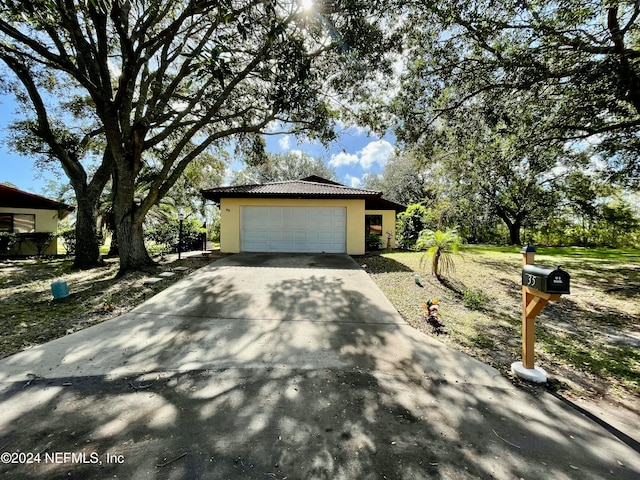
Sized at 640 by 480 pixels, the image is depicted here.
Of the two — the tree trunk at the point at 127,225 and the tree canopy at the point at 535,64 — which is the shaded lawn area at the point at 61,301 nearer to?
the tree trunk at the point at 127,225

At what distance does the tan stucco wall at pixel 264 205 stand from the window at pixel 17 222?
10855 mm

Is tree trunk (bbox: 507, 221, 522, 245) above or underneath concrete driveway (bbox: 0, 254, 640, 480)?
above

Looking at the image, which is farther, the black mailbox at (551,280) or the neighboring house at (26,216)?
the neighboring house at (26,216)

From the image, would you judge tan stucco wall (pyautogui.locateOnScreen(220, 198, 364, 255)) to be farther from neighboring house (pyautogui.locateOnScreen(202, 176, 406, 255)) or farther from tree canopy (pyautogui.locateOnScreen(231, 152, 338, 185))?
tree canopy (pyautogui.locateOnScreen(231, 152, 338, 185))

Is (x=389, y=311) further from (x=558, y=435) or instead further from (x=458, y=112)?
(x=458, y=112)

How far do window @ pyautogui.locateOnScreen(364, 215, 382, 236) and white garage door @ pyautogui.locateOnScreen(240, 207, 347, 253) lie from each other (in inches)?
206

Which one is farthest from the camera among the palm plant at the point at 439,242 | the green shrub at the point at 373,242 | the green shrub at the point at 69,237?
the green shrub at the point at 373,242

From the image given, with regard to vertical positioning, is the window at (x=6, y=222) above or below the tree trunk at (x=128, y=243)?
above

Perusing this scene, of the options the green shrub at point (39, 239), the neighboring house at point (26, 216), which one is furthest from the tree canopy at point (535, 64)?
the neighboring house at point (26, 216)

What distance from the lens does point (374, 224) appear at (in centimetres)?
1702

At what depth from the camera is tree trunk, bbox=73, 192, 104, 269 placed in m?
9.60

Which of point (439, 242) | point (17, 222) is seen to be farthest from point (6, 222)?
point (439, 242)

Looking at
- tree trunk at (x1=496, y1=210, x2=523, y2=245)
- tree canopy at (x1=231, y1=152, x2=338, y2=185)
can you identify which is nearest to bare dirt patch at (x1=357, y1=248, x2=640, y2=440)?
tree trunk at (x1=496, y1=210, x2=523, y2=245)

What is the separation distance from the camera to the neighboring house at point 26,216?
13023 mm
